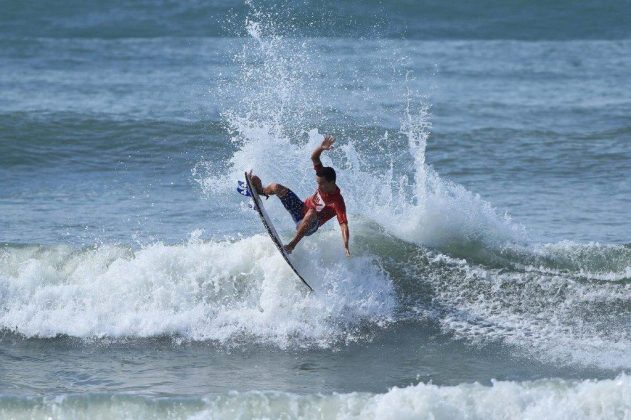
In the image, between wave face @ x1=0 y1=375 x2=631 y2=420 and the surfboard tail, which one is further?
the surfboard tail

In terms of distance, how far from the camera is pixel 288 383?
10.2 m

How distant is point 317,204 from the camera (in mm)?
11734

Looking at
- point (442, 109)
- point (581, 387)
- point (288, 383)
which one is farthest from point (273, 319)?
point (442, 109)

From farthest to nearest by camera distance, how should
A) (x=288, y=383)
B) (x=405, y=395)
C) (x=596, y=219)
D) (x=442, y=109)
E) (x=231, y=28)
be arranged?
(x=231, y=28)
(x=442, y=109)
(x=596, y=219)
(x=288, y=383)
(x=405, y=395)

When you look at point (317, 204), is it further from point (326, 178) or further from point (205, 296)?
point (205, 296)

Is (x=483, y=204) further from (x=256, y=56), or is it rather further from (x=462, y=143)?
(x=256, y=56)

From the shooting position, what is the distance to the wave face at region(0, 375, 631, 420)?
30.3 feet

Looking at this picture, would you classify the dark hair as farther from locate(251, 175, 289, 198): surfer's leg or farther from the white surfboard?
the white surfboard

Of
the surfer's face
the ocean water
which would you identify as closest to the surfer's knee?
the surfer's face

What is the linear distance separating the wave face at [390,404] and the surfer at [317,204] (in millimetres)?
2309

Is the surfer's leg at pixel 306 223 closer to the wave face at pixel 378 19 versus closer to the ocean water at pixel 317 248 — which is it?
the ocean water at pixel 317 248

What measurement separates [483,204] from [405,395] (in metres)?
5.18

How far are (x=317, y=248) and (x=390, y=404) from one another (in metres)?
3.22

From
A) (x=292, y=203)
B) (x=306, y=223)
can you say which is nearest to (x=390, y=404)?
(x=306, y=223)
